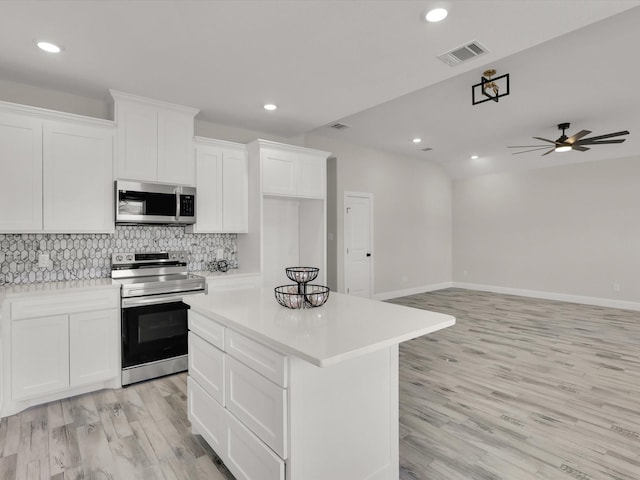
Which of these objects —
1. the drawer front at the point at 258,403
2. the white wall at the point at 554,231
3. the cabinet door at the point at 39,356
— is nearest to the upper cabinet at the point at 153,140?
the cabinet door at the point at 39,356

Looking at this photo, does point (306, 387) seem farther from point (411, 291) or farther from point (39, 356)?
point (411, 291)

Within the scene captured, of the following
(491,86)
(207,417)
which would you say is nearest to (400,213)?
(491,86)

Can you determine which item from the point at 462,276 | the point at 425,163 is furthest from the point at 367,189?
the point at 462,276

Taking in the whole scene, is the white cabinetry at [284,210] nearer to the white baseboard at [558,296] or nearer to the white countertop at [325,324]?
the white countertop at [325,324]

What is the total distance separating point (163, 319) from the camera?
10.7ft

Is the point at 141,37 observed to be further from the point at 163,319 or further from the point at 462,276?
the point at 462,276

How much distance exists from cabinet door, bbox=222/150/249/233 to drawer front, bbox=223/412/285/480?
2591mm

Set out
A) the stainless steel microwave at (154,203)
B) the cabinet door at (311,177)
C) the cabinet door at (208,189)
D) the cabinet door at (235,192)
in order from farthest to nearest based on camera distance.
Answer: the cabinet door at (311,177), the cabinet door at (235,192), the cabinet door at (208,189), the stainless steel microwave at (154,203)

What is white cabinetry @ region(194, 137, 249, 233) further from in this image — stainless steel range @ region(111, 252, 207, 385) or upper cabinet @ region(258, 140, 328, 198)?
stainless steel range @ region(111, 252, 207, 385)

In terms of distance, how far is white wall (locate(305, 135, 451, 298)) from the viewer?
5953mm

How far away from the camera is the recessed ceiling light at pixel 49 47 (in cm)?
247

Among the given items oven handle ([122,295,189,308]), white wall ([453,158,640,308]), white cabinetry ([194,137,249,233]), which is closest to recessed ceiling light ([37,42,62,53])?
white cabinetry ([194,137,249,233])

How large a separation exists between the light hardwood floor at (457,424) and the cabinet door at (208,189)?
160 cm

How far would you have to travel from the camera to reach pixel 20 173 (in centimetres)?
287
